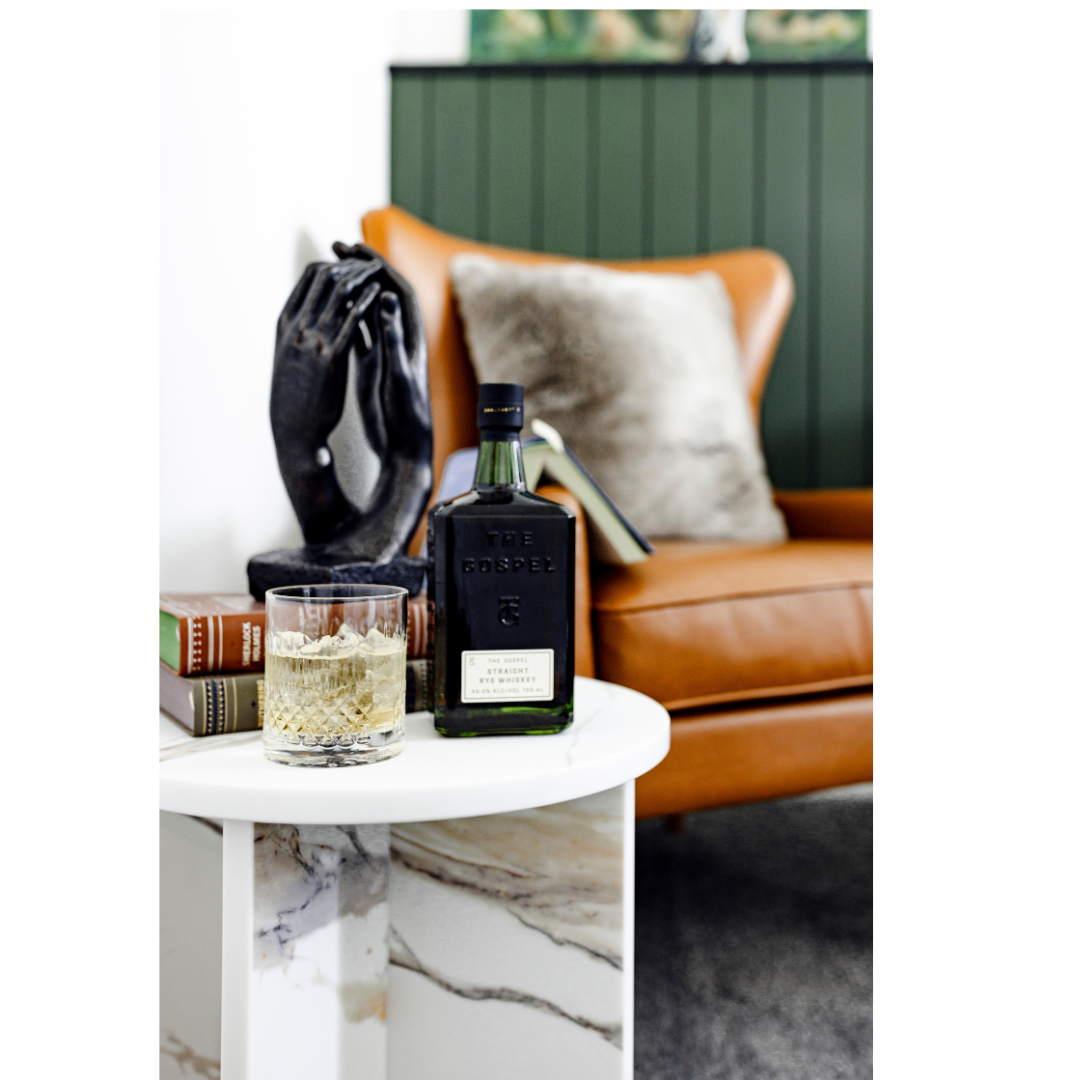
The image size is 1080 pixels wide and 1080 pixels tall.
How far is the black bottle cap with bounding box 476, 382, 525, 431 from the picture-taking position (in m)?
0.55

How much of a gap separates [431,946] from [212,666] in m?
0.26

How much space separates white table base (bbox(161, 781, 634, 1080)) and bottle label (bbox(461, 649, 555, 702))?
0.08 meters

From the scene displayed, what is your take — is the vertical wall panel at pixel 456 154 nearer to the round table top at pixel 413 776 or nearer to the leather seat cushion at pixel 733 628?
the leather seat cushion at pixel 733 628

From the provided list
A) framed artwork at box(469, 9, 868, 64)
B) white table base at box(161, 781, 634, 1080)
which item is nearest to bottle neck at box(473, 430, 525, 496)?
white table base at box(161, 781, 634, 1080)

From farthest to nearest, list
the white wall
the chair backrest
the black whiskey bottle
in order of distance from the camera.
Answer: the chair backrest → the white wall → the black whiskey bottle

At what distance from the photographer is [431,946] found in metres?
0.60

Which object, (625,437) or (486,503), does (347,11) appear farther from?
(486,503)

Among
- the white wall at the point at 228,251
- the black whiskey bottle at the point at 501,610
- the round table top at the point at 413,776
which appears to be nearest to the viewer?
the round table top at the point at 413,776

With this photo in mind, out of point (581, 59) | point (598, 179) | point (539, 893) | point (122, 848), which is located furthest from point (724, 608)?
point (581, 59)

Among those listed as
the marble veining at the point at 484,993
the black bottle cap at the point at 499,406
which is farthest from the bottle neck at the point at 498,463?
the marble veining at the point at 484,993

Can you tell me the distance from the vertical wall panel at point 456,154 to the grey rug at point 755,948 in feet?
4.58

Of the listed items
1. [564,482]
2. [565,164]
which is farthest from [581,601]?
[565,164]

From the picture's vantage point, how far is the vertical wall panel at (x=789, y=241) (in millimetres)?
1870

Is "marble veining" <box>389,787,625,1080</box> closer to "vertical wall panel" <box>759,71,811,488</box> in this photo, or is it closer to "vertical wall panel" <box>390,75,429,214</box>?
"vertical wall panel" <box>759,71,811,488</box>
